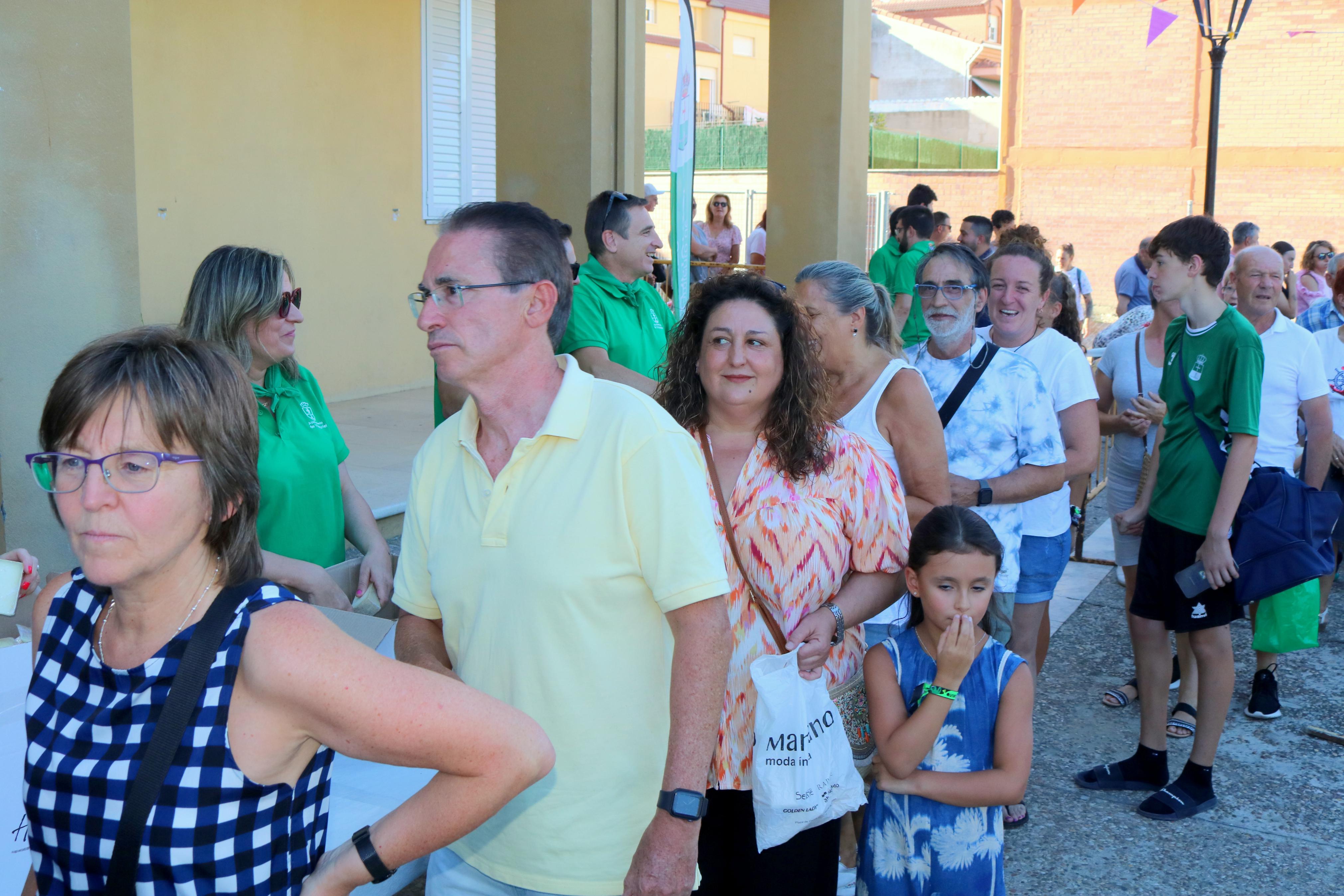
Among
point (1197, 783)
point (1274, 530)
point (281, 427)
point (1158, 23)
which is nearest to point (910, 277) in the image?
point (1274, 530)

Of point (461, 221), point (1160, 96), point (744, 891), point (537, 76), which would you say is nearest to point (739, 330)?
point (461, 221)

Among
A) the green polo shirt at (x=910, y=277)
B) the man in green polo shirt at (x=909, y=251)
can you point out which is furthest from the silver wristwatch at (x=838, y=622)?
the man in green polo shirt at (x=909, y=251)

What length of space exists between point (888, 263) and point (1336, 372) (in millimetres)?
3830

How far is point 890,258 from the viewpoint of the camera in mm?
9531

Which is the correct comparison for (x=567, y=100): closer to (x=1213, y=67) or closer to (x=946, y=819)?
(x=946, y=819)

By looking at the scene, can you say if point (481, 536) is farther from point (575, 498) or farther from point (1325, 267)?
point (1325, 267)

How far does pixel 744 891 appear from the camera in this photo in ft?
8.70

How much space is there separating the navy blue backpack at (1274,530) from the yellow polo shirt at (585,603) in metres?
2.91

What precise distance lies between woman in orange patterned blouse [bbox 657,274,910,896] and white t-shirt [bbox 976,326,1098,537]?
1451mm

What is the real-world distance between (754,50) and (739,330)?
46899 mm

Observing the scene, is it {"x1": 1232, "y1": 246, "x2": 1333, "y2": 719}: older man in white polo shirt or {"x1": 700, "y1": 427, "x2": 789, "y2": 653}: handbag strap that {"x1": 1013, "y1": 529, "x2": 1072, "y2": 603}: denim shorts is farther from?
{"x1": 700, "y1": 427, "x2": 789, "y2": 653}: handbag strap

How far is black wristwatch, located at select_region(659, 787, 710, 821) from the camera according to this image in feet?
6.56

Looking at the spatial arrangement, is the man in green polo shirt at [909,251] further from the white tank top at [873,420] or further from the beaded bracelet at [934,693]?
the beaded bracelet at [934,693]

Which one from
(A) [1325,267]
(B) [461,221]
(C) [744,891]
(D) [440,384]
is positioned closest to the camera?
(B) [461,221]
